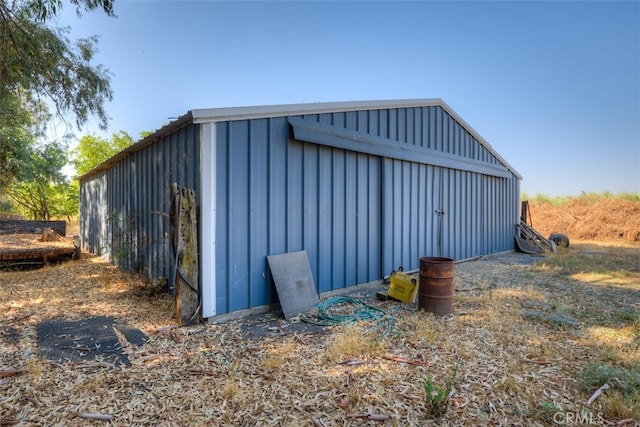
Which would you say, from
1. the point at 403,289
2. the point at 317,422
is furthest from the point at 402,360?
the point at 403,289

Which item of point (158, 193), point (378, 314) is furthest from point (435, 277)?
point (158, 193)

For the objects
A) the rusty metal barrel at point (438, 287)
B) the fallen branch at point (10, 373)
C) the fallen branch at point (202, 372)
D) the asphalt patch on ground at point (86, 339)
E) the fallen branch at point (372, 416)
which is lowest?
the fallen branch at point (372, 416)

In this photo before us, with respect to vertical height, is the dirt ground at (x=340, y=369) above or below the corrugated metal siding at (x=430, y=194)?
below

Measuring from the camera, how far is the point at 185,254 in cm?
349

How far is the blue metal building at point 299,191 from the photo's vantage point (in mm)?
3695

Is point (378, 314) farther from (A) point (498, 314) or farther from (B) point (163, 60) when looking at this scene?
(B) point (163, 60)

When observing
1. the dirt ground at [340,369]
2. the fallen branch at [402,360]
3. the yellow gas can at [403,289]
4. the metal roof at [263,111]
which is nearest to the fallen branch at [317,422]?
the dirt ground at [340,369]

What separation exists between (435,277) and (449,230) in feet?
13.0

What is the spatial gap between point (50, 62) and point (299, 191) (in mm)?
4304

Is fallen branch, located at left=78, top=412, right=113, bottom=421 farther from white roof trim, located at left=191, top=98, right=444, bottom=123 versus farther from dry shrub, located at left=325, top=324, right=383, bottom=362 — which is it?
white roof trim, located at left=191, top=98, right=444, bottom=123

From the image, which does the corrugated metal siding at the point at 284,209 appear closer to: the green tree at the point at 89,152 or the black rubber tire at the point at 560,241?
the black rubber tire at the point at 560,241

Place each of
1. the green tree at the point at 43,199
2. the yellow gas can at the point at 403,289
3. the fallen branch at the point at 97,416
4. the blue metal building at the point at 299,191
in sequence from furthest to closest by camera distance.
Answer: the green tree at the point at 43,199
the yellow gas can at the point at 403,289
the blue metal building at the point at 299,191
the fallen branch at the point at 97,416

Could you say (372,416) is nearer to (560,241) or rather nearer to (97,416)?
(97,416)

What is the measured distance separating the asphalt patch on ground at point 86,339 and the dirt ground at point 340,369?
10 centimetres
